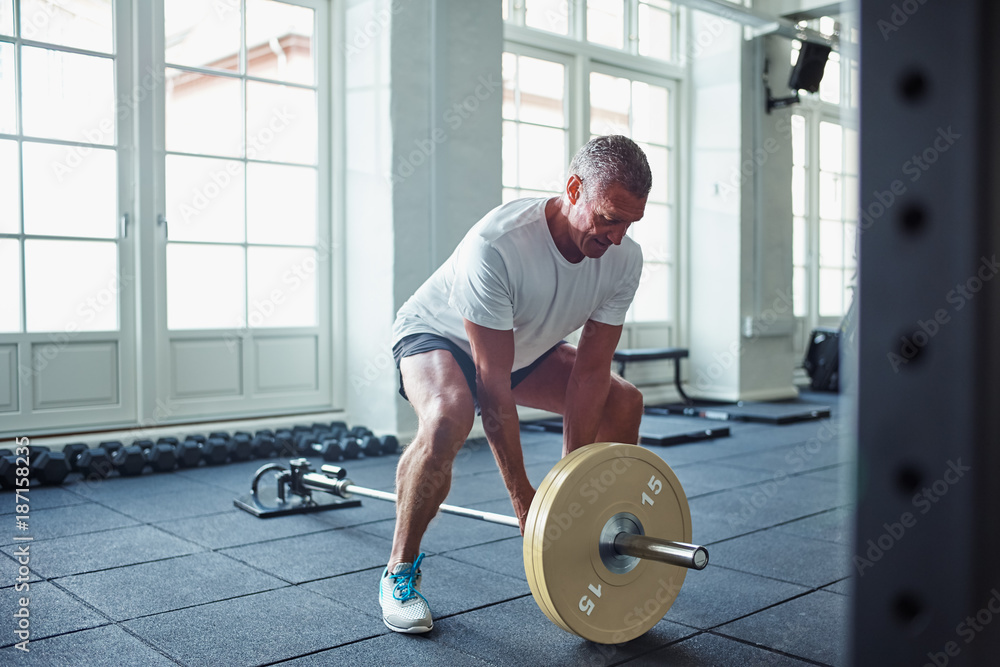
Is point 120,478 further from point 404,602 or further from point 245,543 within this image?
point 404,602

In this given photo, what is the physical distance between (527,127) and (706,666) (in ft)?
14.5

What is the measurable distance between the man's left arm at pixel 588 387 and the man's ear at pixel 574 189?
34 centimetres

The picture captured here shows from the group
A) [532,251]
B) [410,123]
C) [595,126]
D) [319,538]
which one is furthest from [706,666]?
[595,126]

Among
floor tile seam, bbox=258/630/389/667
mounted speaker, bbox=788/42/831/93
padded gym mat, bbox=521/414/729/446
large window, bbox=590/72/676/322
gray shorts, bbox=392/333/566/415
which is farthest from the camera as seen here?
A: large window, bbox=590/72/676/322

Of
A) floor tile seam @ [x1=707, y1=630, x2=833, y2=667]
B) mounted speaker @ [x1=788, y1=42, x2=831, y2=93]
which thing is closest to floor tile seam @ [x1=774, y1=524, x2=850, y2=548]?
floor tile seam @ [x1=707, y1=630, x2=833, y2=667]

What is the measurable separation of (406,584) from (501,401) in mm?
506

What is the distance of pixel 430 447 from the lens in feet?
6.45

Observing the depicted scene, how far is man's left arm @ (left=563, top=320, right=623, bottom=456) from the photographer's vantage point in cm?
204

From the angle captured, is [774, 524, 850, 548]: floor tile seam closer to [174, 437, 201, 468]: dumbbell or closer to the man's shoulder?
the man's shoulder

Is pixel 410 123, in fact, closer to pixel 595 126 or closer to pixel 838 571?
pixel 595 126

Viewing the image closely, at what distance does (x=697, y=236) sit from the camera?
6.74m

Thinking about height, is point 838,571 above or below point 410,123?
below

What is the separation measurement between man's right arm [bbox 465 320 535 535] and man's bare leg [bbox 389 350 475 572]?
0.07m

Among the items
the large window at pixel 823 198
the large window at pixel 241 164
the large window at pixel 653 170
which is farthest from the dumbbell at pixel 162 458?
the large window at pixel 823 198
